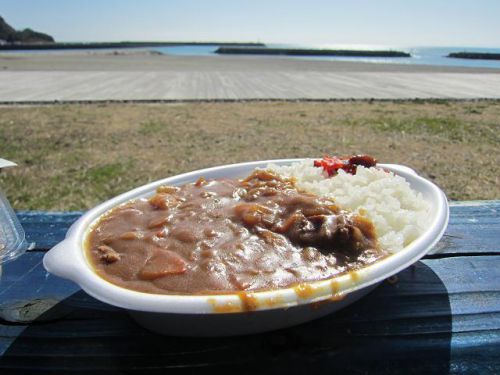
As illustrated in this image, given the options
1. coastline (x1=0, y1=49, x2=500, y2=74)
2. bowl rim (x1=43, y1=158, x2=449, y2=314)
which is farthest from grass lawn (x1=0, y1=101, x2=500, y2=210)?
coastline (x1=0, y1=49, x2=500, y2=74)

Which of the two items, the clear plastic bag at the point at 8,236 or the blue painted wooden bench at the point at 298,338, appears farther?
the clear plastic bag at the point at 8,236

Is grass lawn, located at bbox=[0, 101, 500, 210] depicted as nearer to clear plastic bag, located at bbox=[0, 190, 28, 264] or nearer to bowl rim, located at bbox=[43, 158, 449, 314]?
clear plastic bag, located at bbox=[0, 190, 28, 264]

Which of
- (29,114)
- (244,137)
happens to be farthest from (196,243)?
(29,114)

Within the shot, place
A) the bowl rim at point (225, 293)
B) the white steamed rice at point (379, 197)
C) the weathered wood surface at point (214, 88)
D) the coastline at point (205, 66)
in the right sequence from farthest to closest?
the coastline at point (205, 66), the weathered wood surface at point (214, 88), the white steamed rice at point (379, 197), the bowl rim at point (225, 293)

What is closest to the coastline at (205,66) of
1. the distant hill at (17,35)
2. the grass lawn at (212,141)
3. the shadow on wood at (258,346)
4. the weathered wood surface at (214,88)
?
the weathered wood surface at (214,88)

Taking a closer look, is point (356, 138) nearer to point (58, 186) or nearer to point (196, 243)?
point (58, 186)

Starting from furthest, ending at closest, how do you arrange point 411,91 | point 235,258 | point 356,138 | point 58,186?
point 411,91 < point 356,138 < point 58,186 < point 235,258

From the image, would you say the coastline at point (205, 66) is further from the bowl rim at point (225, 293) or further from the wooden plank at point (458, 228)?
the bowl rim at point (225, 293)

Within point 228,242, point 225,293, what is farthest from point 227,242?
point 225,293
